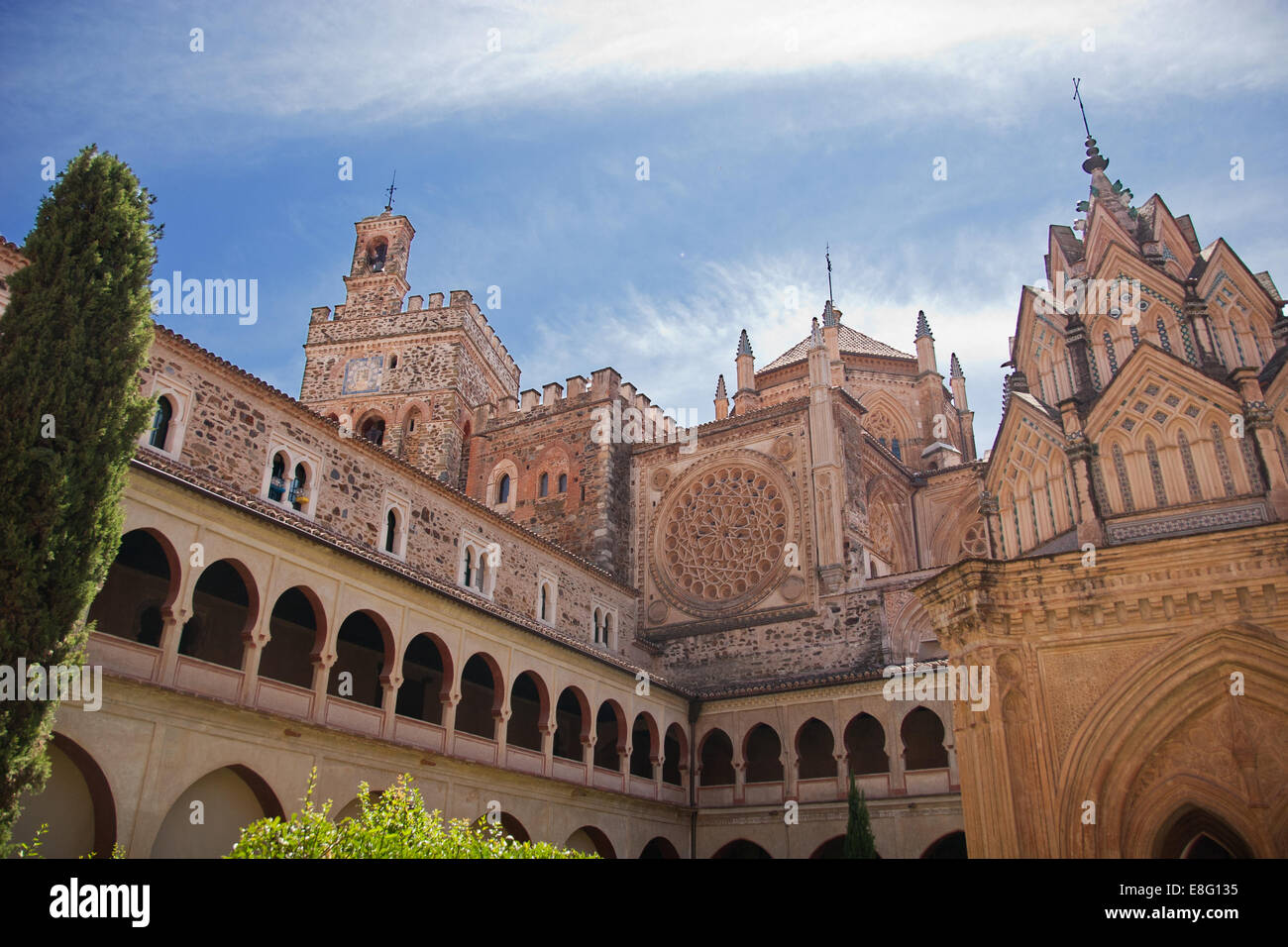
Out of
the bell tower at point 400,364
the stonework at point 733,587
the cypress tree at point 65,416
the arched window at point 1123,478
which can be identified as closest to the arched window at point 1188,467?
the stonework at point 733,587

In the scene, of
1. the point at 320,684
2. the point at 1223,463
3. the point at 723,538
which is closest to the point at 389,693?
the point at 320,684

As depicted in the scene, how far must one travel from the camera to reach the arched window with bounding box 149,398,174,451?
51.3 feet

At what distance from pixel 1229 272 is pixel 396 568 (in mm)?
13781

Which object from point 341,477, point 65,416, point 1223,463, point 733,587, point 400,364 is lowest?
point 1223,463

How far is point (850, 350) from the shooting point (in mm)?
37469

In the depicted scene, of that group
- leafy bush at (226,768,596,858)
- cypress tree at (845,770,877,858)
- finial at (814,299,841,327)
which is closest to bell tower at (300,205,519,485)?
finial at (814,299,841,327)

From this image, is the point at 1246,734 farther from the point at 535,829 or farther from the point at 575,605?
the point at 575,605

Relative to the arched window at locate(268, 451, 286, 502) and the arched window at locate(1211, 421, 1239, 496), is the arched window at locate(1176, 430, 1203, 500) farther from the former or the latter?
the arched window at locate(268, 451, 286, 502)

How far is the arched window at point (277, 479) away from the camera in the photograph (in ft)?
58.3

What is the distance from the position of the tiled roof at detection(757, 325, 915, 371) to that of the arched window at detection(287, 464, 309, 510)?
23.4m

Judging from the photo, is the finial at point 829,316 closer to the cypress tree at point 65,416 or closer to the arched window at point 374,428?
the arched window at point 374,428

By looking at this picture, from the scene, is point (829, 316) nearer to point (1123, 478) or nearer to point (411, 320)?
point (411, 320)

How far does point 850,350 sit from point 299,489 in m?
24.6
